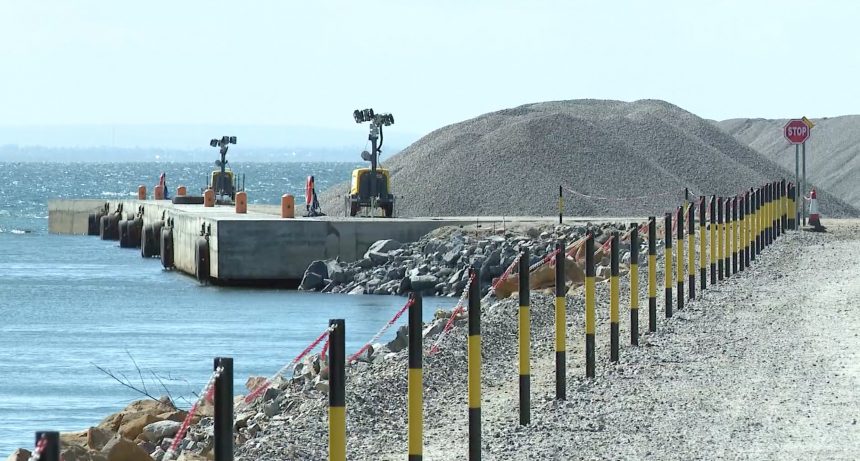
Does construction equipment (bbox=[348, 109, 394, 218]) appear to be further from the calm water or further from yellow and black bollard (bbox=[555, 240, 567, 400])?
yellow and black bollard (bbox=[555, 240, 567, 400])

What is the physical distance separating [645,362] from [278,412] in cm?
343

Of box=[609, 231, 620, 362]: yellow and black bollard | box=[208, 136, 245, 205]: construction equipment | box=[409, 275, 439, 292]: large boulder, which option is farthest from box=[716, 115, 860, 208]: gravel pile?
box=[609, 231, 620, 362]: yellow and black bollard

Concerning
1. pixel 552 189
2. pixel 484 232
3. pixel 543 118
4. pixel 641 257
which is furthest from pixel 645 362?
pixel 543 118

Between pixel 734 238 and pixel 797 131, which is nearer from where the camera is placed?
pixel 734 238

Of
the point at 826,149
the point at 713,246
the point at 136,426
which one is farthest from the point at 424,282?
the point at 826,149

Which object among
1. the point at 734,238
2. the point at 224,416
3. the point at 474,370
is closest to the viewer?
the point at 224,416

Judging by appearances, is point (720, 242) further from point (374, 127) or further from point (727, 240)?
point (374, 127)

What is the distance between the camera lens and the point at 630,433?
1177cm

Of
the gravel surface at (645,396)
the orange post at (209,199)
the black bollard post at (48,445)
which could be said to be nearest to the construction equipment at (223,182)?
the orange post at (209,199)

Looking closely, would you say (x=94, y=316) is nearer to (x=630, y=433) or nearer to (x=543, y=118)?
(x=630, y=433)

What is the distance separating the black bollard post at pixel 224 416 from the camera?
7.45 m

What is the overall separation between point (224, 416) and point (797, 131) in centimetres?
3166

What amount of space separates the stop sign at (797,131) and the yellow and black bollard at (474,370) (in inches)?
1084

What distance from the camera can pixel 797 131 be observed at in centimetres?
3766
